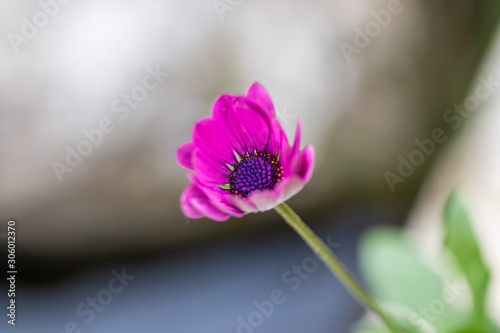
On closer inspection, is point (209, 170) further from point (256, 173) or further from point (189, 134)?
point (189, 134)

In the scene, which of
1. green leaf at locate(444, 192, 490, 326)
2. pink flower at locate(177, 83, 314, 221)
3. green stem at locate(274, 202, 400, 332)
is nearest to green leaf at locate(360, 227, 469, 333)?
green leaf at locate(444, 192, 490, 326)

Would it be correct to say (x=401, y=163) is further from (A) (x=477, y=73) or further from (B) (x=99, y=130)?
(B) (x=99, y=130)

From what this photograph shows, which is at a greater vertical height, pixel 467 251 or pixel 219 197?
pixel 219 197

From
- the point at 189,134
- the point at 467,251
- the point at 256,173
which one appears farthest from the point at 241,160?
the point at 189,134

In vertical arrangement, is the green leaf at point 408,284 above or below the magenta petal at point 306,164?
below

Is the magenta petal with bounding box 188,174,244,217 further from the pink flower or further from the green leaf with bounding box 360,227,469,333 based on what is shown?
the green leaf with bounding box 360,227,469,333

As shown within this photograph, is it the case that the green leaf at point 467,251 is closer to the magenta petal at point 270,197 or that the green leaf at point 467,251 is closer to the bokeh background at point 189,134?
the magenta petal at point 270,197

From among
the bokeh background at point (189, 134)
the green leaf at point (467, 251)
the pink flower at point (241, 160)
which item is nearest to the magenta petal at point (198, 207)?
the pink flower at point (241, 160)

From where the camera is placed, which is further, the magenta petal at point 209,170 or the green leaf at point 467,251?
the green leaf at point 467,251
